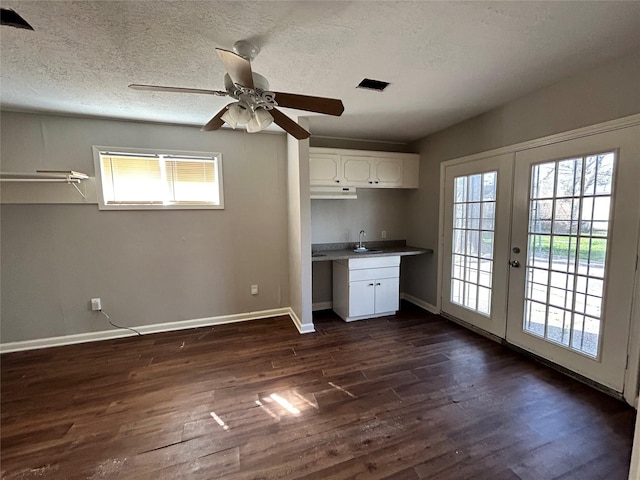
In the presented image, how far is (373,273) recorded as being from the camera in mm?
3631

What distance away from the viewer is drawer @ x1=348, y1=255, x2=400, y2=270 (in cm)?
352

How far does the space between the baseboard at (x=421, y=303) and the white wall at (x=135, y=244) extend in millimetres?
2027

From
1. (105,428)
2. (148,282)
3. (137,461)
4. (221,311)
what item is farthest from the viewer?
(221,311)

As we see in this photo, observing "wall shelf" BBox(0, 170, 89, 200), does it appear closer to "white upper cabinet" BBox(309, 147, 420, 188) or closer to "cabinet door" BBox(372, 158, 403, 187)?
"white upper cabinet" BBox(309, 147, 420, 188)

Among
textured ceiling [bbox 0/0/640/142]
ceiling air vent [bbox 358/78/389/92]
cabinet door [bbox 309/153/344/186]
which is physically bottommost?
cabinet door [bbox 309/153/344/186]

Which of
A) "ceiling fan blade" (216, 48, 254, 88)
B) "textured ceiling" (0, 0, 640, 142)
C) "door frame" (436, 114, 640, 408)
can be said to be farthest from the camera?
"door frame" (436, 114, 640, 408)

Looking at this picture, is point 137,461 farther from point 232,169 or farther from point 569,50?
point 569,50

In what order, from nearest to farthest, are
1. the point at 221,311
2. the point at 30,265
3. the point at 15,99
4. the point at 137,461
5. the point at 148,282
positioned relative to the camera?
the point at 137,461
the point at 15,99
the point at 30,265
the point at 148,282
the point at 221,311

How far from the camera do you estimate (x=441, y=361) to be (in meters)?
2.62

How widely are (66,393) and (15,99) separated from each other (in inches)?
103

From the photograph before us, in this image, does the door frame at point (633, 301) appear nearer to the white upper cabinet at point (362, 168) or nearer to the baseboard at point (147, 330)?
the white upper cabinet at point (362, 168)

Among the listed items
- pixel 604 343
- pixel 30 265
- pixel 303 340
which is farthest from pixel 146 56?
pixel 604 343

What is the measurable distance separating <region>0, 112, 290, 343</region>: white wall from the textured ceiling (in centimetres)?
43

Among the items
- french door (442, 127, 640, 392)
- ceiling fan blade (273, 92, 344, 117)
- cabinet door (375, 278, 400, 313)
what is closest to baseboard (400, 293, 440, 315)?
cabinet door (375, 278, 400, 313)
